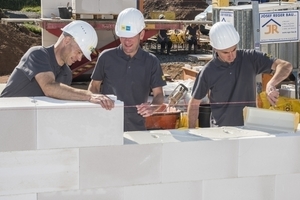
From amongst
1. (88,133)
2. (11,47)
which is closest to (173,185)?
(88,133)

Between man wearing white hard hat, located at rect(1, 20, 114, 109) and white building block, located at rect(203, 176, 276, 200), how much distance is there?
1087 millimetres

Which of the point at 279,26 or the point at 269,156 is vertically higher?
the point at 279,26

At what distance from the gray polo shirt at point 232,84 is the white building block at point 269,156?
32.5 inches

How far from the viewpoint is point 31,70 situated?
12.3 ft

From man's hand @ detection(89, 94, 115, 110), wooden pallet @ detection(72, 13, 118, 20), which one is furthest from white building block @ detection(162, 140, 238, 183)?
wooden pallet @ detection(72, 13, 118, 20)

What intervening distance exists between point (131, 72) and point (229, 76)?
84 cm

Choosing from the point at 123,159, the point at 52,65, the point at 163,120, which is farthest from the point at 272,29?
the point at 123,159

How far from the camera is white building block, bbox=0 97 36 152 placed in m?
3.27

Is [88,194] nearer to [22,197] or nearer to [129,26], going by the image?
[22,197]

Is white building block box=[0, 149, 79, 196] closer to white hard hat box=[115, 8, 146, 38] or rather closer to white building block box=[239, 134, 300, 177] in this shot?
white building block box=[239, 134, 300, 177]

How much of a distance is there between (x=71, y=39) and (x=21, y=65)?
1.31ft

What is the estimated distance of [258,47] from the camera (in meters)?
6.02

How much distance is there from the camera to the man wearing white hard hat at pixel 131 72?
4.75 m

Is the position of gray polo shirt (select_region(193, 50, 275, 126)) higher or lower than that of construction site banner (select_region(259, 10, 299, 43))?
lower
